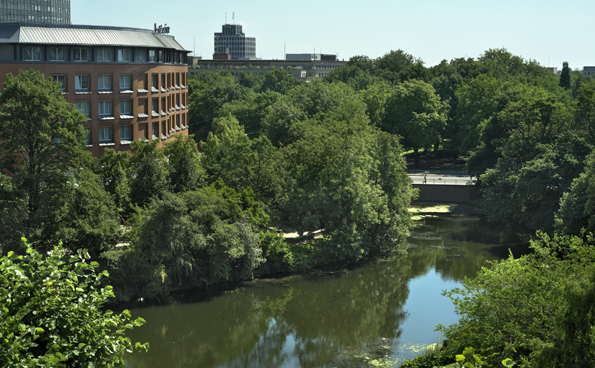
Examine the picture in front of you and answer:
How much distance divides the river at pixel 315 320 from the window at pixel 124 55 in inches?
1256

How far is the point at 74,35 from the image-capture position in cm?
6125

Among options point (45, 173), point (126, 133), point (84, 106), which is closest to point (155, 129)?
point (126, 133)

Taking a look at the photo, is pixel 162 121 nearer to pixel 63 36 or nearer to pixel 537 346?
pixel 63 36

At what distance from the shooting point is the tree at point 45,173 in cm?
3812

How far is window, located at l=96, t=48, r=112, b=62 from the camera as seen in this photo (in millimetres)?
62438

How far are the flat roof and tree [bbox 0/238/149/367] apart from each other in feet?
167

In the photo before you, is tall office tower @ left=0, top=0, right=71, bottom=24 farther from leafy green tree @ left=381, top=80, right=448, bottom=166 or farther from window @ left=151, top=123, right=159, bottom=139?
window @ left=151, top=123, right=159, bottom=139

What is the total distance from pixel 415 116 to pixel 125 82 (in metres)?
44.3

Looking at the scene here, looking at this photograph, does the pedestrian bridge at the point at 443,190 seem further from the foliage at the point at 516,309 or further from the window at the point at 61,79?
the foliage at the point at 516,309

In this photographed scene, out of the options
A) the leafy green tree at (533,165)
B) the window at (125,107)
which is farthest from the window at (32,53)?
the leafy green tree at (533,165)

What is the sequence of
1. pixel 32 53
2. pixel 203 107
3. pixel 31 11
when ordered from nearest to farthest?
pixel 32 53
pixel 203 107
pixel 31 11

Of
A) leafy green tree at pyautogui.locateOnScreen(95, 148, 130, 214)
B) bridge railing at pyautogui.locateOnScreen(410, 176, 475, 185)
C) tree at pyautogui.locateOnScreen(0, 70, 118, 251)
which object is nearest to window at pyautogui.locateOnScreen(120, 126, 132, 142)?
leafy green tree at pyautogui.locateOnScreen(95, 148, 130, 214)

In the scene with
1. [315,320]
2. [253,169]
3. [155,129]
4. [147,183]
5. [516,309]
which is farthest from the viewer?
[155,129]

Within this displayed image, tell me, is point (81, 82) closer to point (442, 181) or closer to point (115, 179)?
point (115, 179)
